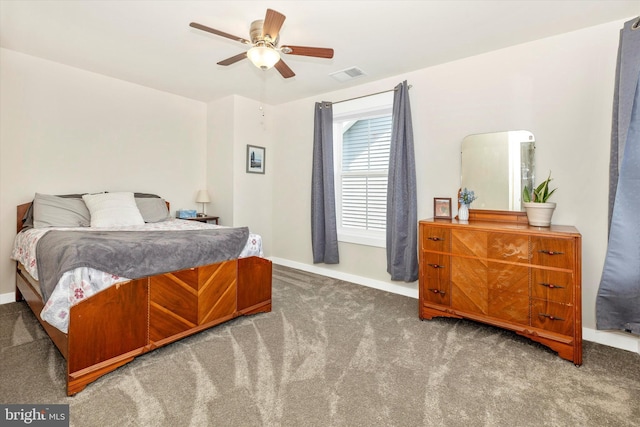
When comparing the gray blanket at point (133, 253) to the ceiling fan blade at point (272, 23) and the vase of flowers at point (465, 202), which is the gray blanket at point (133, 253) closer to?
the ceiling fan blade at point (272, 23)

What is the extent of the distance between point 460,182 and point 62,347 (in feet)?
10.7

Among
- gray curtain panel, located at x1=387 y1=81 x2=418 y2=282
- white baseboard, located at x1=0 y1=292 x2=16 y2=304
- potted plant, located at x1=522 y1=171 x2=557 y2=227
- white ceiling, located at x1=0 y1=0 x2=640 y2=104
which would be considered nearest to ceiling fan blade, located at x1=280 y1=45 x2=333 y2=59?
white ceiling, located at x1=0 y1=0 x2=640 y2=104

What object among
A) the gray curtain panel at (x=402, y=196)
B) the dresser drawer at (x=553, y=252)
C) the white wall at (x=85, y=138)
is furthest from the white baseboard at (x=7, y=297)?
the dresser drawer at (x=553, y=252)

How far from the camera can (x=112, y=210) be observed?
3084mm

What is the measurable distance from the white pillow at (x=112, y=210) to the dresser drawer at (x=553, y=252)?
3508 millimetres

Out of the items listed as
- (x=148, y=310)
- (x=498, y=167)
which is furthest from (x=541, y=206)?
(x=148, y=310)

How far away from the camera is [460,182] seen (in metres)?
3.02

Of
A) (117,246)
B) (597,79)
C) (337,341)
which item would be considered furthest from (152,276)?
(597,79)

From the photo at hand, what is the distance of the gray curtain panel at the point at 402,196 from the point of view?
125 inches

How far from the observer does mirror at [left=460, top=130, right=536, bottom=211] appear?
105 inches

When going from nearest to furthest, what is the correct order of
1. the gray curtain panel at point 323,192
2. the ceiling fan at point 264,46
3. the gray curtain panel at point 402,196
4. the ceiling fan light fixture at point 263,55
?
the ceiling fan at point 264,46 → the ceiling fan light fixture at point 263,55 → the gray curtain panel at point 402,196 → the gray curtain panel at point 323,192

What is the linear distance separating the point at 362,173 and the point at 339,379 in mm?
2599

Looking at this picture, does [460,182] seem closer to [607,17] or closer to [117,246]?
[607,17]

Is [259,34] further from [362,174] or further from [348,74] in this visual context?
[362,174]
